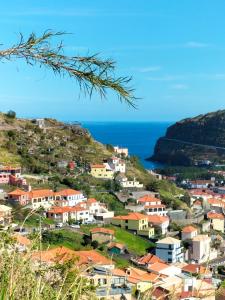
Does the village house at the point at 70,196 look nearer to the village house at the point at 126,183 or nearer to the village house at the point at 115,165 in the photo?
the village house at the point at 126,183

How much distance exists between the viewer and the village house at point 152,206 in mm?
27500

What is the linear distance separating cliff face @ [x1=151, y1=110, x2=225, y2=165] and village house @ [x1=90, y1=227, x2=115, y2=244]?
5500 cm

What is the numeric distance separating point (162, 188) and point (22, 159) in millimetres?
8447

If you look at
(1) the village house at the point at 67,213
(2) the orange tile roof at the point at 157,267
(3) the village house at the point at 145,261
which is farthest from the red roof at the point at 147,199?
(2) the orange tile roof at the point at 157,267

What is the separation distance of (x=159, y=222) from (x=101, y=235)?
4450 mm

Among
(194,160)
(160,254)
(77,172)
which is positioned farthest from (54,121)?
(194,160)

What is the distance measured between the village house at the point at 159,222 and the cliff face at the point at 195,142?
50.7 metres

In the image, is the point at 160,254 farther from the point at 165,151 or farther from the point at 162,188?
the point at 165,151

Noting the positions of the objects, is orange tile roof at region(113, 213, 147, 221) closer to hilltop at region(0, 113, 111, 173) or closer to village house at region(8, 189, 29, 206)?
village house at region(8, 189, 29, 206)

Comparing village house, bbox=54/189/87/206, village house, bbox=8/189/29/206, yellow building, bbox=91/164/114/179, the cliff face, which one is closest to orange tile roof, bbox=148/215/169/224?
village house, bbox=54/189/87/206

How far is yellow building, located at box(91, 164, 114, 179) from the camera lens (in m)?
31.8

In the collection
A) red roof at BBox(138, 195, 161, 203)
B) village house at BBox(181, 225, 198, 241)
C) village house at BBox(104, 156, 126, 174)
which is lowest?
village house at BBox(181, 225, 198, 241)

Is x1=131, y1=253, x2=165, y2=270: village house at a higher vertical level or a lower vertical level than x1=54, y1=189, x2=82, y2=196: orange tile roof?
lower

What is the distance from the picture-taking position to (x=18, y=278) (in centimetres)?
251
